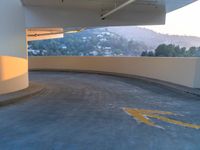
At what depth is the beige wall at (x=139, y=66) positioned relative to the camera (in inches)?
344

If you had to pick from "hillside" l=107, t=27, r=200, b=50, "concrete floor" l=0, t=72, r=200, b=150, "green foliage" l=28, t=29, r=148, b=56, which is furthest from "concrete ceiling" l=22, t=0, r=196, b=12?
"green foliage" l=28, t=29, r=148, b=56

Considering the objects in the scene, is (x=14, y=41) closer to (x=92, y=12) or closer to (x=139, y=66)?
(x=92, y=12)

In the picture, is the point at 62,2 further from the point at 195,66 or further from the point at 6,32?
the point at 195,66

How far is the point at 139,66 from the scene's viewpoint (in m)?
12.6

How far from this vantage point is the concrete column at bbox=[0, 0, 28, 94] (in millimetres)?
7297

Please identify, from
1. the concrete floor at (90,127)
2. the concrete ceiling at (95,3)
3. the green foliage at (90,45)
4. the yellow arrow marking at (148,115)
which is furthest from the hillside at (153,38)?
the yellow arrow marking at (148,115)

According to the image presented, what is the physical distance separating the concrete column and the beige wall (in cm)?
628

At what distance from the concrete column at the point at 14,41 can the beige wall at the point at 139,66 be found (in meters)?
6.28

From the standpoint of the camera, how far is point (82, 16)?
943 centimetres

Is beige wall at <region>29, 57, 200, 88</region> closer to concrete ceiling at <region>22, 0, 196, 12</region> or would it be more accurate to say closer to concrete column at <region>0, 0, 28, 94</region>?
concrete ceiling at <region>22, 0, 196, 12</region>

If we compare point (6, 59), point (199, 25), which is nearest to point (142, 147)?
point (6, 59)

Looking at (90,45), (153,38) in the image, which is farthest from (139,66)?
(90,45)

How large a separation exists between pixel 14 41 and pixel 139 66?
708cm

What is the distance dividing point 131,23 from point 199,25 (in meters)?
6.33
